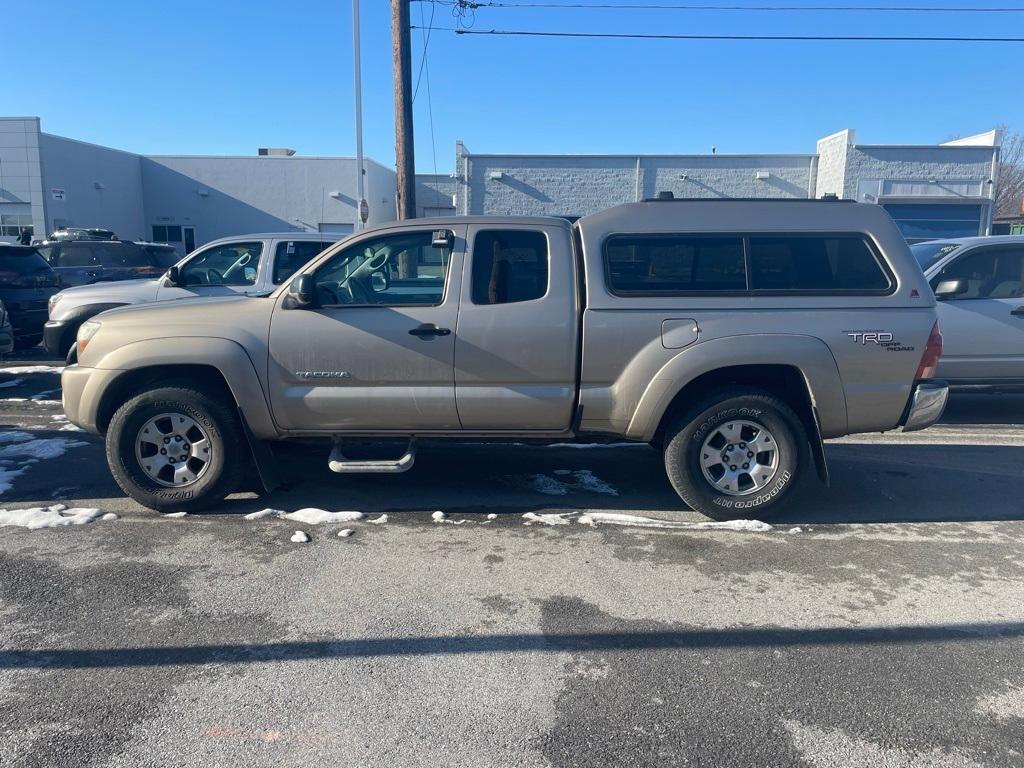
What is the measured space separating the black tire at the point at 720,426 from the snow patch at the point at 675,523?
0.19ft

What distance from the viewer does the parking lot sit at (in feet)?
9.32

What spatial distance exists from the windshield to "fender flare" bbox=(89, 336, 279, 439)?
7.11 m

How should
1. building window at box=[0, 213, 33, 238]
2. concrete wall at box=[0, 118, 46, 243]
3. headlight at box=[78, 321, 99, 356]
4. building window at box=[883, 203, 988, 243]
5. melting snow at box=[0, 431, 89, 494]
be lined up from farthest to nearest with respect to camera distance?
building window at box=[0, 213, 33, 238] < concrete wall at box=[0, 118, 46, 243] < building window at box=[883, 203, 988, 243] < melting snow at box=[0, 431, 89, 494] < headlight at box=[78, 321, 99, 356]

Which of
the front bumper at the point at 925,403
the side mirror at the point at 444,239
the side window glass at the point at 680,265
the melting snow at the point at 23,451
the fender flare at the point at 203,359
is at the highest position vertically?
the side mirror at the point at 444,239

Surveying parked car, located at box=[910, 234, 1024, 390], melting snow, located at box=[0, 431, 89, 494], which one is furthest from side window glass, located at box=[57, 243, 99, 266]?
parked car, located at box=[910, 234, 1024, 390]

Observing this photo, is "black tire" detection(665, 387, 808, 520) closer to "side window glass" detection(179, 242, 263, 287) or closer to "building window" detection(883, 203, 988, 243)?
"side window glass" detection(179, 242, 263, 287)

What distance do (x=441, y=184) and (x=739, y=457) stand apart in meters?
29.7

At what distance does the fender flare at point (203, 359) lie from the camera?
4973 mm

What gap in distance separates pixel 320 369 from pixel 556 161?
836 inches

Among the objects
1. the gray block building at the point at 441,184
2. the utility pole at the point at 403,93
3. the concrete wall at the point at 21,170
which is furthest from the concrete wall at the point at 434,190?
the utility pole at the point at 403,93

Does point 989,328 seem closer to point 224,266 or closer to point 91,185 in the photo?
point 224,266

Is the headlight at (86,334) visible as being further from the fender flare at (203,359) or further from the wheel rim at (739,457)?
the wheel rim at (739,457)

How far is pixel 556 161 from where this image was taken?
24.8 meters

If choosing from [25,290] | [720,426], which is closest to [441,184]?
[25,290]
